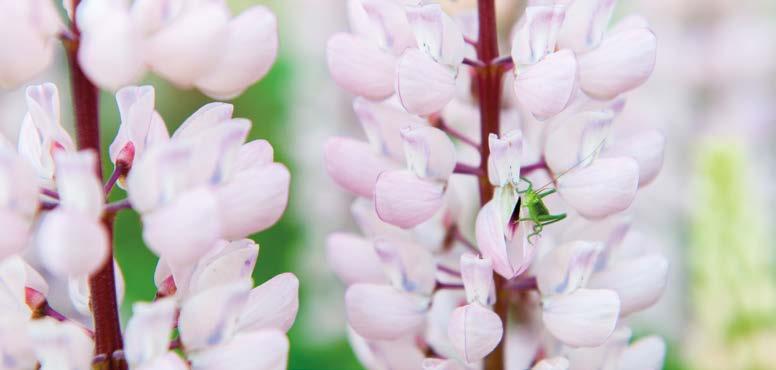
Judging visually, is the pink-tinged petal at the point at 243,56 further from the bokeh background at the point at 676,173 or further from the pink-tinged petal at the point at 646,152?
the bokeh background at the point at 676,173

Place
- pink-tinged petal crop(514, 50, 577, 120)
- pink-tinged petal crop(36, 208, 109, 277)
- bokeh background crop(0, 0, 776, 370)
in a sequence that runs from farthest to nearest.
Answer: bokeh background crop(0, 0, 776, 370) → pink-tinged petal crop(514, 50, 577, 120) → pink-tinged petal crop(36, 208, 109, 277)

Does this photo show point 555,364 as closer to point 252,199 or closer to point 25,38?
point 252,199

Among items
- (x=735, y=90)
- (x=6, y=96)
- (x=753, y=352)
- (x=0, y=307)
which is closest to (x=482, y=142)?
(x=0, y=307)

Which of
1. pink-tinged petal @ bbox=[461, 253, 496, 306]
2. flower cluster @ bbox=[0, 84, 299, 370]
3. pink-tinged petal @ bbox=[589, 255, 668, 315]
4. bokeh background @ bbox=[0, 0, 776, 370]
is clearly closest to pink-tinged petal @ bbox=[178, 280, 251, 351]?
flower cluster @ bbox=[0, 84, 299, 370]

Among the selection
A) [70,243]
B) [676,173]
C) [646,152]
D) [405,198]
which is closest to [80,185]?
[70,243]

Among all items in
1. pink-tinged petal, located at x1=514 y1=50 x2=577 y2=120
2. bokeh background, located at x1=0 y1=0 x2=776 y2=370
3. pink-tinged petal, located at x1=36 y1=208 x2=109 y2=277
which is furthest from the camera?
bokeh background, located at x1=0 y1=0 x2=776 y2=370

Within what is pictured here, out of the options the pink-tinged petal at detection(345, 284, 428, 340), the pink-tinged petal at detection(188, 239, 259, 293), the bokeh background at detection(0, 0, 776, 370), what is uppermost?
the pink-tinged petal at detection(188, 239, 259, 293)

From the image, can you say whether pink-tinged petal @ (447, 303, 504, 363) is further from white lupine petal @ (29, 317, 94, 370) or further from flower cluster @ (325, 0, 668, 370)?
white lupine petal @ (29, 317, 94, 370)
